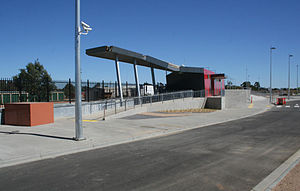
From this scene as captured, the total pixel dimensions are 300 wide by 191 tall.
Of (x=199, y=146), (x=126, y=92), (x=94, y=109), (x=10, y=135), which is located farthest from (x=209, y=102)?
(x=10, y=135)

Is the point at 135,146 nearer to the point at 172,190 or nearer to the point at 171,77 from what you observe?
the point at 172,190

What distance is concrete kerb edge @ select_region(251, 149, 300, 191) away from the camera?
14.9 feet

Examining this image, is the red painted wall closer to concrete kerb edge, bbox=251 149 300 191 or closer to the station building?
the station building

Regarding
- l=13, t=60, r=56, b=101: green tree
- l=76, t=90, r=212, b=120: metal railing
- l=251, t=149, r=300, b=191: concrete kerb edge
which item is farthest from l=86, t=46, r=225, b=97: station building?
l=251, t=149, r=300, b=191: concrete kerb edge

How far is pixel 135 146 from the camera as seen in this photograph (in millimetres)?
8641

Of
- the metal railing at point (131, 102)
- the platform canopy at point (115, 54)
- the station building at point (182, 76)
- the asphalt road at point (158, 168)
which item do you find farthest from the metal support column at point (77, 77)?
the station building at point (182, 76)

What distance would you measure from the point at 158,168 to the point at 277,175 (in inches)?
112

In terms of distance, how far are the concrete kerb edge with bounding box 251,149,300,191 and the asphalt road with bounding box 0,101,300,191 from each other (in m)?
0.15

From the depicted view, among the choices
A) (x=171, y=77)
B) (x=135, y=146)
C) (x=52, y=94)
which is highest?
(x=171, y=77)

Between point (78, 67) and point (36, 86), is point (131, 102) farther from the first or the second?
point (78, 67)

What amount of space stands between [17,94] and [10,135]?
5.61m

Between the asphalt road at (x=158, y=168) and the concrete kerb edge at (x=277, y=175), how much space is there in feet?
0.50

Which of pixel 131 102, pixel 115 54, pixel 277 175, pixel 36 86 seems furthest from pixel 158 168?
pixel 115 54

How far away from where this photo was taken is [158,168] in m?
5.86
